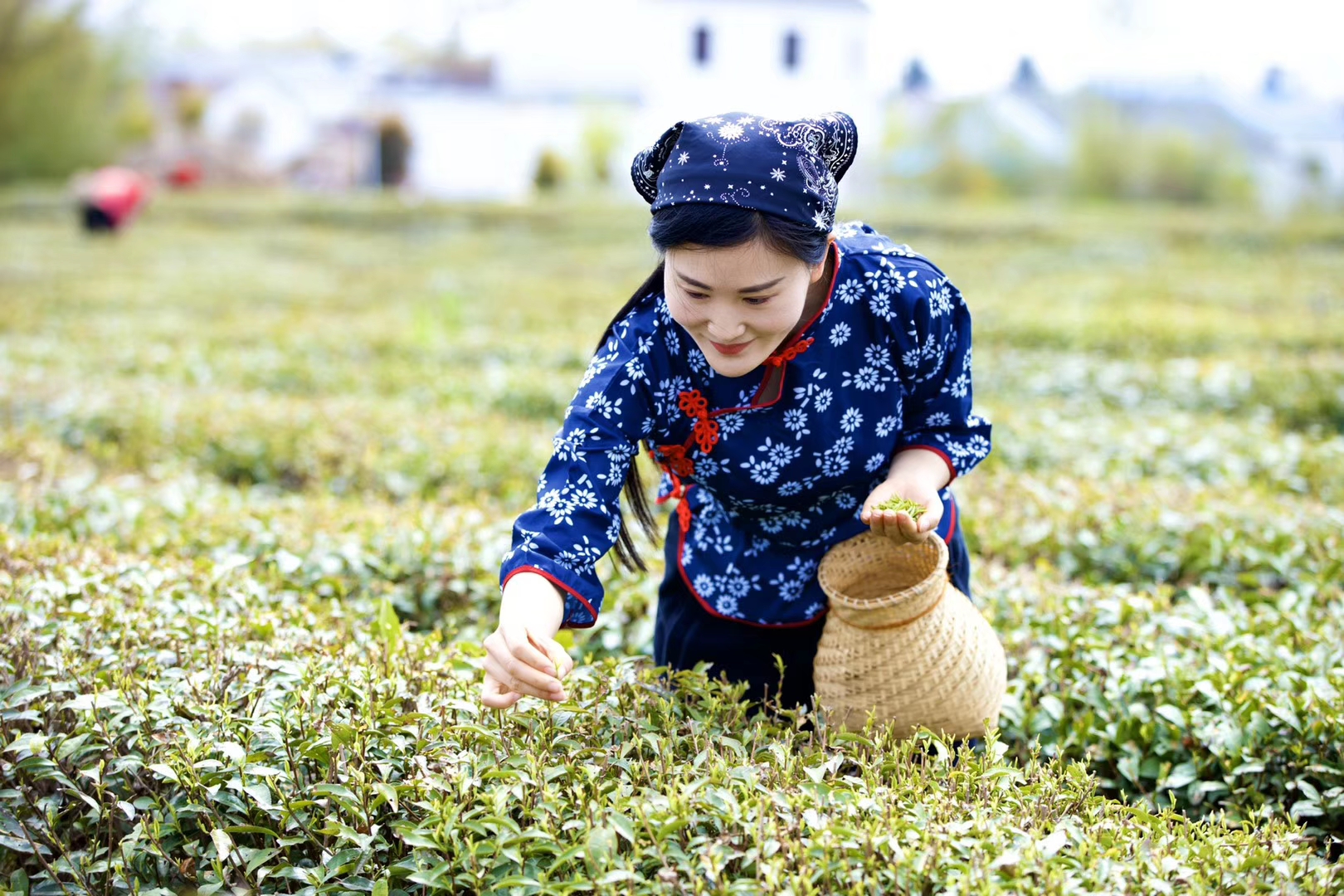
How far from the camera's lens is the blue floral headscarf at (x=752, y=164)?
1.83 meters

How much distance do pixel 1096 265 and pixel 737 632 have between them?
12.7 m

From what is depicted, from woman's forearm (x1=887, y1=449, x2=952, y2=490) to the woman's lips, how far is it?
0.40m

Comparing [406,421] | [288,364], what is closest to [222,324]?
[288,364]

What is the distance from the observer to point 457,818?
1797 mm

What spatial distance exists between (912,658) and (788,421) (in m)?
0.46

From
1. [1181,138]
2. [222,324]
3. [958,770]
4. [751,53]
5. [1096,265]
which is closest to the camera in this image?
[958,770]

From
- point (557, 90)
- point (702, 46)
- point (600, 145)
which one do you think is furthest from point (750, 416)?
point (557, 90)

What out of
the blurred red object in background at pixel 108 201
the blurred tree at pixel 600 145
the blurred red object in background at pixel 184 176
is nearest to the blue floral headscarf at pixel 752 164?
the blurred red object in background at pixel 108 201

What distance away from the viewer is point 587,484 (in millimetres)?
1986

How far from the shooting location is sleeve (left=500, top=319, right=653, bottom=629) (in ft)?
6.25

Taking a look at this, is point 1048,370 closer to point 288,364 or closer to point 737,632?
point 288,364

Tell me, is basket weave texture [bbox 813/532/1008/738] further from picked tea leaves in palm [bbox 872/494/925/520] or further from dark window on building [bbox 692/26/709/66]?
dark window on building [bbox 692/26/709/66]

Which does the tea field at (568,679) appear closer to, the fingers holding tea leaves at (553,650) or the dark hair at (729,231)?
the fingers holding tea leaves at (553,650)

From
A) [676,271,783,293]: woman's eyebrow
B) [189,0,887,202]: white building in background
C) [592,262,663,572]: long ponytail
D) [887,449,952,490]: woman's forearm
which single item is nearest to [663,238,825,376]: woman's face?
[676,271,783,293]: woman's eyebrow
